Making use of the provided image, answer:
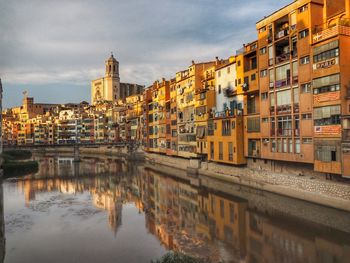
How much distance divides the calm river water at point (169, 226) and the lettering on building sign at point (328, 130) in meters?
7.27

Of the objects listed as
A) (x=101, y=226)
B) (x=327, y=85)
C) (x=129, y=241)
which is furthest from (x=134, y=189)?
(x=327, y=85)

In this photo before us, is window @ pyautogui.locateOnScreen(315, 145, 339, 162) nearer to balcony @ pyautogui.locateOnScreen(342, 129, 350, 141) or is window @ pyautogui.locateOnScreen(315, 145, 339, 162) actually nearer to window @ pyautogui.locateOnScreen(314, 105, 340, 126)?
balcony @ pyautogui.locateOnScreen(342, 129, 350, 141)

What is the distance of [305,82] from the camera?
121 ft

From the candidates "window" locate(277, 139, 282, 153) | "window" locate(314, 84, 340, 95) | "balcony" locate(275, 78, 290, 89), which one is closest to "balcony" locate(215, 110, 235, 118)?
"balcony" locate(275, 78, 290, 89)

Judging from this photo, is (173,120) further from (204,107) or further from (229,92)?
(229,92)

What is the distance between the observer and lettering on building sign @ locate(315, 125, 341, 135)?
32375 mm

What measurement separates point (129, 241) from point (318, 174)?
20807mm

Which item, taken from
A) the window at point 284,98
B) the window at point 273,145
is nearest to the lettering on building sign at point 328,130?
the window at point 284,98

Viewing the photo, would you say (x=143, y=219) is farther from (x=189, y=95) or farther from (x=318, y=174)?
(x=189, y=95)

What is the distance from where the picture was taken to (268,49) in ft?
140

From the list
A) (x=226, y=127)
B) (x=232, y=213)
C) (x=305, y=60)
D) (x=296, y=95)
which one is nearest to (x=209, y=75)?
(x=226, y=127)

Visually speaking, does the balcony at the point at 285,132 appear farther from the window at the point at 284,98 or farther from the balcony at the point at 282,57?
the balcony at the point at 282,57

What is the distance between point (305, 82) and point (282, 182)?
11.6m

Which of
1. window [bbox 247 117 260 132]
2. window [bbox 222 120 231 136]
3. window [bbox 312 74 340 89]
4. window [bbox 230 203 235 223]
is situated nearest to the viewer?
window [bbox 230 203 235 223]
